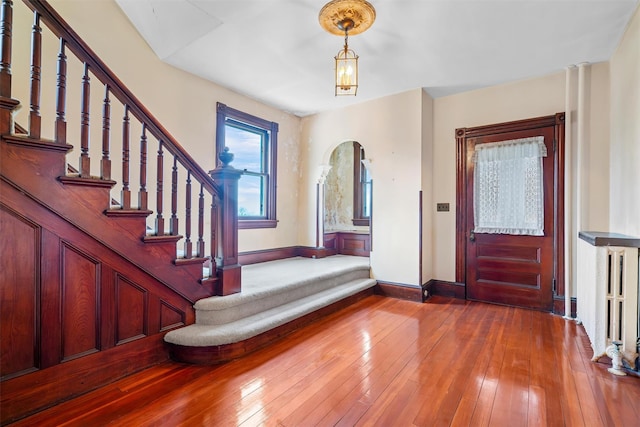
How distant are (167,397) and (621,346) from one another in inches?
127

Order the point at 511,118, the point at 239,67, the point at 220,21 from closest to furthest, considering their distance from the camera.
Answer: the point at 220,21 → the point at 239,67 → the point at 511,118

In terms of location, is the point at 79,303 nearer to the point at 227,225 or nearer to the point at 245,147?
the point at 227,225

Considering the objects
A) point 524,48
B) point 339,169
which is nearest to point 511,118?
point 524,48

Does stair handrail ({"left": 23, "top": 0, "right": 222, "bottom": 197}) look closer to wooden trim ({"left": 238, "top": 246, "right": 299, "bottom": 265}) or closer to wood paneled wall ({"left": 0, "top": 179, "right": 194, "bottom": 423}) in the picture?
wood paneled wall ({"left": 0, "top": 179, "right": 194, "bottom": 423})

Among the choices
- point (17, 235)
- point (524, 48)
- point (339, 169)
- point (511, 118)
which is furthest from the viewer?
point (339, 169)

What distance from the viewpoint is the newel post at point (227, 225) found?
2713 mm

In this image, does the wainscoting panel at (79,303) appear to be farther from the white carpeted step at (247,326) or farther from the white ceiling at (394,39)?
the white ceiling at (394,39)

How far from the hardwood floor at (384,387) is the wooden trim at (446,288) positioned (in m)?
1.15

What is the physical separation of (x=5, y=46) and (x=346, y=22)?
2.26m

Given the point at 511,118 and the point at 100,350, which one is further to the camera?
the point at 511,118

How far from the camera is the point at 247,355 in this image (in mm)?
2459

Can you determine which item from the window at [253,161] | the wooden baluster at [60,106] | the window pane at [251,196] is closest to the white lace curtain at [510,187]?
the window at [253,161]

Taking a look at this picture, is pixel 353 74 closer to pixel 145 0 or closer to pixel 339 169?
pixel 145 0

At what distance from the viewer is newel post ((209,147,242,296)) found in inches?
107
